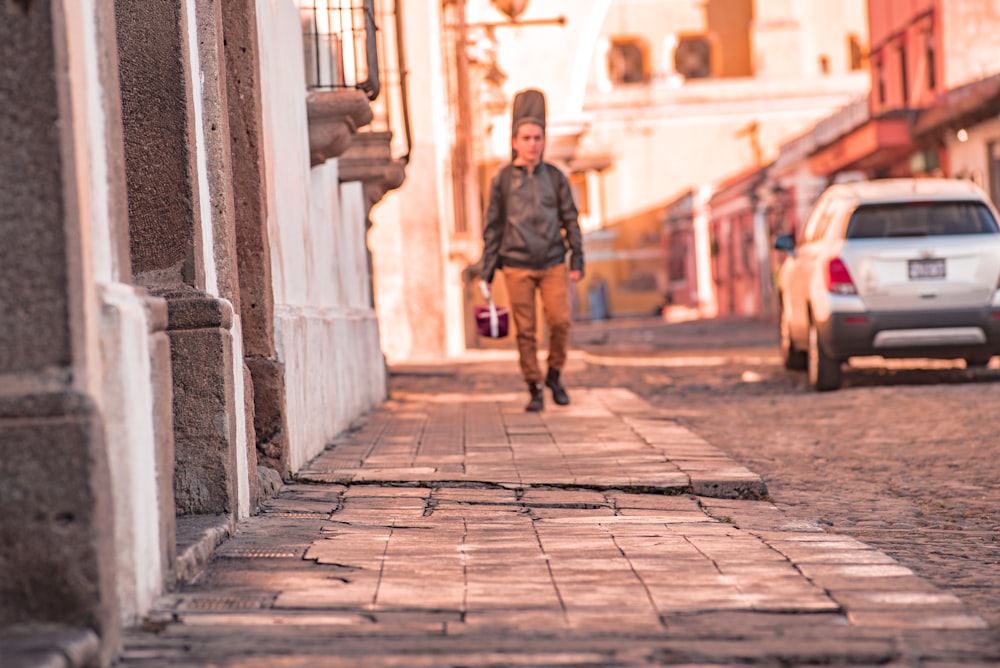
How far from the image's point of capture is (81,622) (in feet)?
11.5

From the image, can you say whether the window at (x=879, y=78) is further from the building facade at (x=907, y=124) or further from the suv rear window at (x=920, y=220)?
the suv rear window at (x=920, y=220)

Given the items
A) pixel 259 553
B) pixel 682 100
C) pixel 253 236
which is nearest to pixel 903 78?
pixel 682 100

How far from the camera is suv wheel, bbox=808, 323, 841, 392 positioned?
44.4ft

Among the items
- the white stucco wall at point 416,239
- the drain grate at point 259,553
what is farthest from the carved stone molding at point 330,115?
the white stucco wall at point 416,239

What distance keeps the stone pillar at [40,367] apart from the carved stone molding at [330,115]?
235 inches

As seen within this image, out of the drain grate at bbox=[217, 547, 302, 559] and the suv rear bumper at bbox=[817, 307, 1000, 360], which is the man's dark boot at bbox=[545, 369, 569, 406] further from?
the drain grate at bbox=[217, 547, 302, 559]

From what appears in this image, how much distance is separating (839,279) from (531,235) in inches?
138

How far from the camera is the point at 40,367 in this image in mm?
3555

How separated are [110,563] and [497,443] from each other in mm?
5059

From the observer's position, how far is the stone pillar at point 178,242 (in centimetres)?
532

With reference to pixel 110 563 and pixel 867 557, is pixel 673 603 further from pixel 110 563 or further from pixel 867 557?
pixel 110 563

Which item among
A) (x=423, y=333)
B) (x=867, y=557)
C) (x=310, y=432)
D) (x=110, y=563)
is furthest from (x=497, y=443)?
(x=423, y=333)

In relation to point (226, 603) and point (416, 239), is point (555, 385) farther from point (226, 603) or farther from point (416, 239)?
point (416, 239)

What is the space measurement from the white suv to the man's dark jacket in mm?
3166
